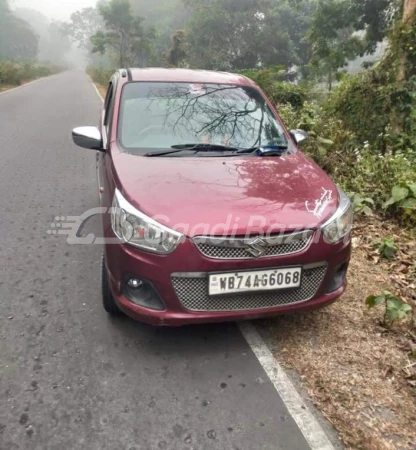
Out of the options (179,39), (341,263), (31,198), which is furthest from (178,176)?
(179,39)

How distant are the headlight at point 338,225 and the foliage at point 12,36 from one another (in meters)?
80.5

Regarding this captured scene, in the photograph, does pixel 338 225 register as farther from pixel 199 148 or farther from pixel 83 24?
pixel 83 24

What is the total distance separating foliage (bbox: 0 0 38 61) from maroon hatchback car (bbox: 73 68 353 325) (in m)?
79.7

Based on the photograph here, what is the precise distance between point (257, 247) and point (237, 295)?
0.31 metres

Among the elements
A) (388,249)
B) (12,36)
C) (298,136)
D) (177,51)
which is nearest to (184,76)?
(298,136)

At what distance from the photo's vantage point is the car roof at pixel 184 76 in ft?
12.8

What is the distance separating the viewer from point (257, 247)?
2385 millimetres

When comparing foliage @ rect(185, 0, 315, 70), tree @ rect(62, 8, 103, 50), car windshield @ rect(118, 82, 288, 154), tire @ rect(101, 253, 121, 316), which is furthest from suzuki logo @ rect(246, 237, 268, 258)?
tree @ rect(62, 8, 103, 50)

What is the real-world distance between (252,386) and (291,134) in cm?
225

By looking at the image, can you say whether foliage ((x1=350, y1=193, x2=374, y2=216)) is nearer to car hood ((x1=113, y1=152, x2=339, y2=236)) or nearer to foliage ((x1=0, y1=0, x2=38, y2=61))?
car hood ((x1=113, y1=152, x2=339, y2=236))

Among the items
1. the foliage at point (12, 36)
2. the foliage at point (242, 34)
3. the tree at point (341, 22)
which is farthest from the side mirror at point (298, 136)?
the foliage at point (12, 36)

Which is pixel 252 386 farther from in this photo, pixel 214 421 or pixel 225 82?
pixel 225 82

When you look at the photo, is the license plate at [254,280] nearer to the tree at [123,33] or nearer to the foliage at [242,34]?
the foliage at [242,34]

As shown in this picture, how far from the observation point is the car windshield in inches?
132
